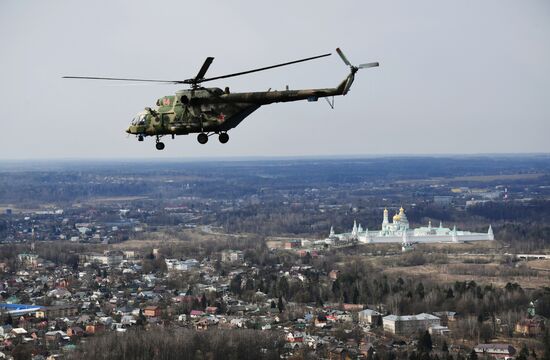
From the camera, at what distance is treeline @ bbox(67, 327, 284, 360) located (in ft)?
184

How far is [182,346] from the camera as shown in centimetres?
5684

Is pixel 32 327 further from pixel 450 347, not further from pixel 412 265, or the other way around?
pixel 412 265

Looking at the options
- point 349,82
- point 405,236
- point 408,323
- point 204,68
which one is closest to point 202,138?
point 204,68

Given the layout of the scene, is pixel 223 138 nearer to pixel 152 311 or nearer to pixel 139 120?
pixel 139 120

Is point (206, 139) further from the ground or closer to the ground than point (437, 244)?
further from the ground

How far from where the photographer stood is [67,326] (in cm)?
6806

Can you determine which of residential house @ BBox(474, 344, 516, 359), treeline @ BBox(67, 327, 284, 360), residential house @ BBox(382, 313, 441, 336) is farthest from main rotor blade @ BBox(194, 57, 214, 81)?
residential house @ BBox(382, 313, 441, 336)

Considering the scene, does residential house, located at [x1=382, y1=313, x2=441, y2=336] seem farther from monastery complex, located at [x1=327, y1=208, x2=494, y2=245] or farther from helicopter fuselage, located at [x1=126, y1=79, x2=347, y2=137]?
monastery complex, located at [x1=327, y1=208, x2=494, y2=245]

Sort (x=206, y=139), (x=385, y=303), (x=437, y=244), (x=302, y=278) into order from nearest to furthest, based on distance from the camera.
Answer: (x=206, y=139) < (x=385, y=303) < (x=302, y=278) < (x=437, y=244)

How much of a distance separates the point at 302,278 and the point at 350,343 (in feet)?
88.9

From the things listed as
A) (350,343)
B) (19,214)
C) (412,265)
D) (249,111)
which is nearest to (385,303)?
(350,343)

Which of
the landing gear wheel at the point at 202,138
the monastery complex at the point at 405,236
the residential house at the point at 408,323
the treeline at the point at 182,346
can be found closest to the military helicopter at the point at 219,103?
the landing gear wheel at the point at 202,138

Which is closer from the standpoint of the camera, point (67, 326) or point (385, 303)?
point (67, 326)

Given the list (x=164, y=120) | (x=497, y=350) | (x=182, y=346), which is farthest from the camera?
(x=497, y=350)
